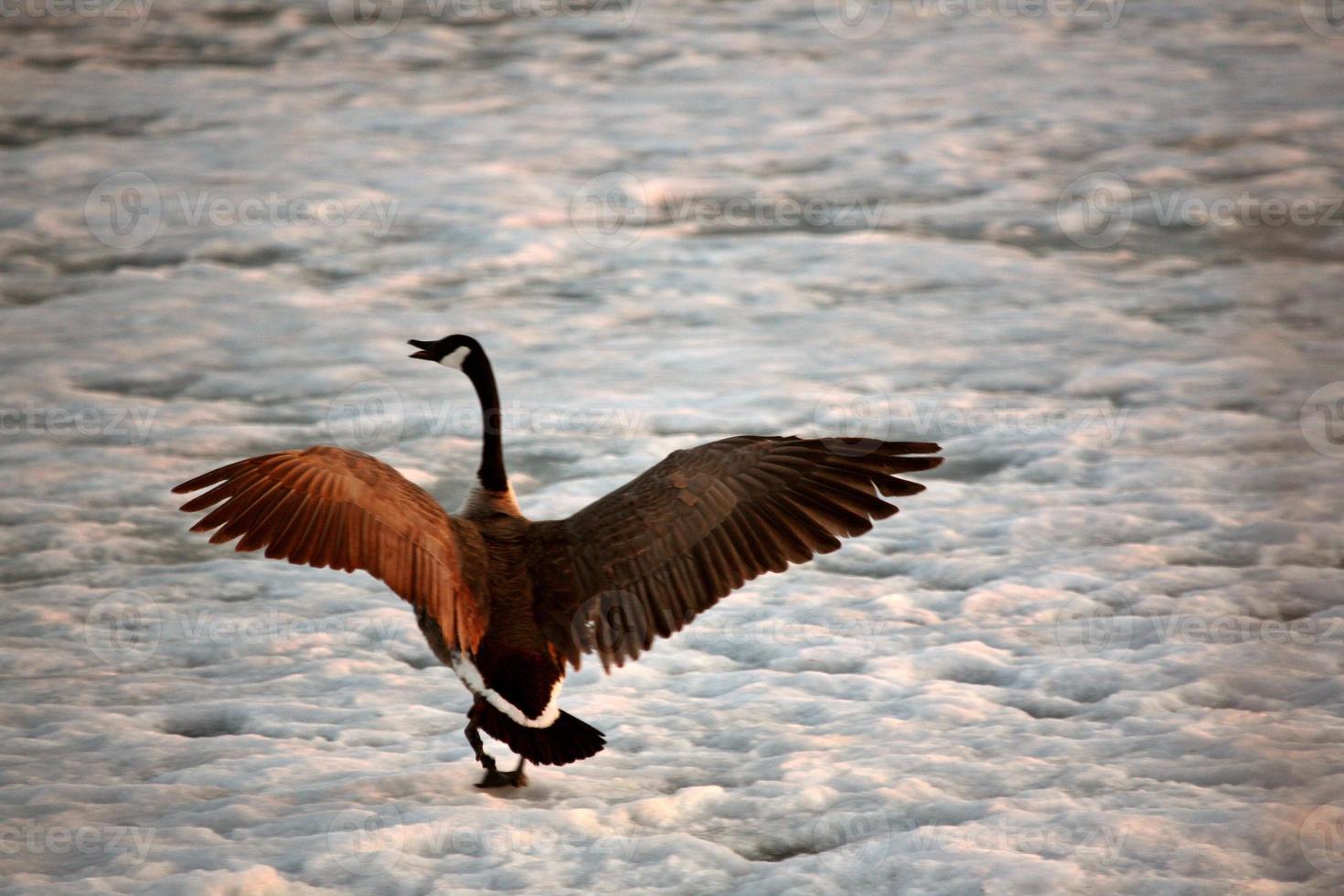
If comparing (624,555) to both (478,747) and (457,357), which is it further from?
(457,357)

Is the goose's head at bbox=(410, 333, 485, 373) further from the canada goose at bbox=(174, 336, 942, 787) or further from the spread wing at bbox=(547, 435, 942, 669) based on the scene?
the spread wing at bbox=(547, 435, 942, 669)

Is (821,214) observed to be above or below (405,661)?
above

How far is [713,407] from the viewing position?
916 centimetres

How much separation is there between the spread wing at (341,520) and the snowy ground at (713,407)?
83 cm

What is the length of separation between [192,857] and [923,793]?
2433mm

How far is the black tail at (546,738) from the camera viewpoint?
471 centimetres

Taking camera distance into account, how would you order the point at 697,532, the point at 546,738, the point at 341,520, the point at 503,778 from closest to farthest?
the point at 341,520 < the point at 546,738 < the point at 697,532 < the point at 503,778

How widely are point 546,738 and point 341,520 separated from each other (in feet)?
3.14

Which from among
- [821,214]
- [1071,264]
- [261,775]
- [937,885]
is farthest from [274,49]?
[937,885]

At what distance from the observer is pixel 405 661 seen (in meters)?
6.45

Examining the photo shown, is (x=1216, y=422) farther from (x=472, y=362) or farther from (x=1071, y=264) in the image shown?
(x=472, y=362)

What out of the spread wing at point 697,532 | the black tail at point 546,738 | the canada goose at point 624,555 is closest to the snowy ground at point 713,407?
the black tail at point 546,738

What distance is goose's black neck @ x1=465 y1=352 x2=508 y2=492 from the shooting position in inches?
217

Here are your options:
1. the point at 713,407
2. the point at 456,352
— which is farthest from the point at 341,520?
the point at 713,407
